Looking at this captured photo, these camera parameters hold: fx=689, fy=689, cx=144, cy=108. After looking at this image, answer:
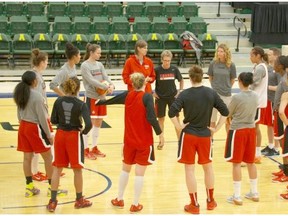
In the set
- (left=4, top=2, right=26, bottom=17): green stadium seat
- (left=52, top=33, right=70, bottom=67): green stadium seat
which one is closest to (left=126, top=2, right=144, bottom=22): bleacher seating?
(left=52, top=33, right=70, bottom=67): green stadium seat

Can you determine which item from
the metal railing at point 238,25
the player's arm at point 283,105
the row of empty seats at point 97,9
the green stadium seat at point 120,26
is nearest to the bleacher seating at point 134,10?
the row of empty seats at point 97,9

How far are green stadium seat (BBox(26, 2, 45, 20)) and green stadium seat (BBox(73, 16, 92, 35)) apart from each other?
131 cm

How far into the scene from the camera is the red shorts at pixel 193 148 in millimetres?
7770

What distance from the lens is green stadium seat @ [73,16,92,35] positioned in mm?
18703

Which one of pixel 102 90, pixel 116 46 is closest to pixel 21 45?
pixel 116 46

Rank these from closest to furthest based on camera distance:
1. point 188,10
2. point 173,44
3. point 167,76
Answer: point 167,76
point 173,44
point 188,10

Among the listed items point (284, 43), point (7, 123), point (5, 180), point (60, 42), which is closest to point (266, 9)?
point (284, 43)

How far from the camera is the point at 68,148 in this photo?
7727 millimetres

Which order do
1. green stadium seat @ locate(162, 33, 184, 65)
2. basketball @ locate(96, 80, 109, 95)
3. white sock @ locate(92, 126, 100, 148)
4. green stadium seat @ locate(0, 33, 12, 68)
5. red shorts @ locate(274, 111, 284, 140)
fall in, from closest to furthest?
1. red shorts @ locate(274, 111, 284, 140)
2. basketball @ locate(96, 80, 109, 95)
3. white sock @ locate(92, 126, 100, 148)
4. green stadium seat @ locate(0, 33, 12, 68)
5. green stadium seat @ locate(162, 33, 184, 65)

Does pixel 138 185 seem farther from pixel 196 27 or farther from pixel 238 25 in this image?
pixel 238 25

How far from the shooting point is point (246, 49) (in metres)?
21.0

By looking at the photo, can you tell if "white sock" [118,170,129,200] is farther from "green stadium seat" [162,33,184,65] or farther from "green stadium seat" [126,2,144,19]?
"green stadium seat" [126,2,144,19]

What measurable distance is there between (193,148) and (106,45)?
11170 mm

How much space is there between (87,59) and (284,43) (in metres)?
11.8
